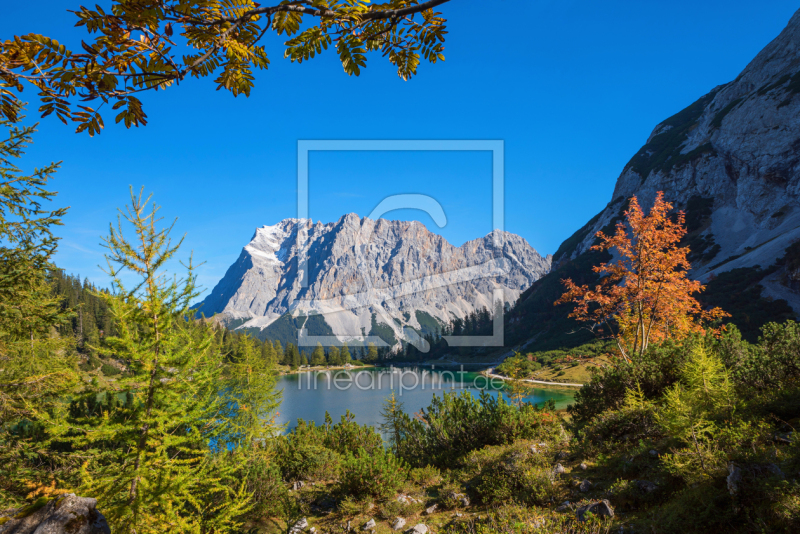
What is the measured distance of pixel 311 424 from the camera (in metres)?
14.0

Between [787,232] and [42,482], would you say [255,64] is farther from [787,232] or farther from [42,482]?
[787,232]

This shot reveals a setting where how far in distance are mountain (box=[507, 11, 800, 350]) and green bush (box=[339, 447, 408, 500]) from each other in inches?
1922

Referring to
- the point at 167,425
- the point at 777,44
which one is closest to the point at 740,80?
the point at 777,44

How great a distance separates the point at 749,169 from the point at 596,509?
9378 centimetres

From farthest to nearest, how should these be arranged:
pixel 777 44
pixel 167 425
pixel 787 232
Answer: pixel 777 44, pixel 787 232, pixel 167 425

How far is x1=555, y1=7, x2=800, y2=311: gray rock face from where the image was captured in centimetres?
5711

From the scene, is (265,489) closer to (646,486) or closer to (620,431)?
(646,486)

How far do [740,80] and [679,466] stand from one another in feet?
391

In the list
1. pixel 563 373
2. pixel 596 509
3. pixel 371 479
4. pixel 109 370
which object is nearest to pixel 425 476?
pixel 371 479

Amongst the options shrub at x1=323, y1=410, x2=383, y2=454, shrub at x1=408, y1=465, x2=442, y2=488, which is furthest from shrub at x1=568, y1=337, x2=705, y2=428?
shrub at x1=323, y1=410, x2=383, y2=454

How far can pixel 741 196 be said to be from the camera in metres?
66.2

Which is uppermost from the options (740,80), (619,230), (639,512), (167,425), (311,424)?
(740,80)

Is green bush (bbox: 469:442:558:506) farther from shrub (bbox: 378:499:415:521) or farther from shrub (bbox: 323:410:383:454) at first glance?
shrub (bbox: 323:410:383:454)

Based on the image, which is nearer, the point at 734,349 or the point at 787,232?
the point at 734,349
